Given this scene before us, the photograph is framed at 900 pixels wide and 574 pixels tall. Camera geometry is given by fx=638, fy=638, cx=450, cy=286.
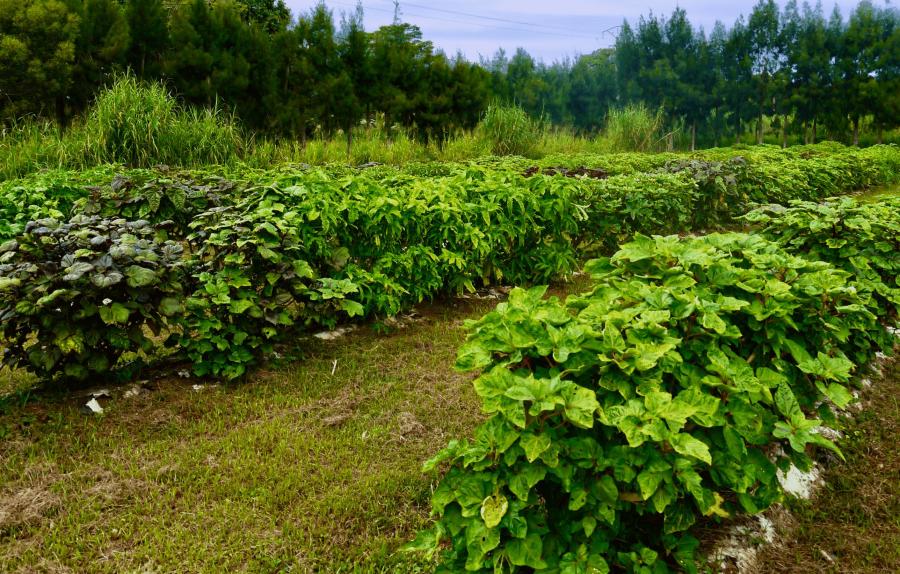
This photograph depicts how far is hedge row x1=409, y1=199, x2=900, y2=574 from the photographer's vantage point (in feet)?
5.71

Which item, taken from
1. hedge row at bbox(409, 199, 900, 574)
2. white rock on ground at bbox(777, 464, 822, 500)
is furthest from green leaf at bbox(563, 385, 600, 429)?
white rock on ground at bbox(777, 464, 822, 500)

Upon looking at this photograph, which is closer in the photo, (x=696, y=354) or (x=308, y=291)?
(x=696, y=354)

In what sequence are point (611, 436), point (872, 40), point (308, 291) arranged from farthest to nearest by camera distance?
1. point (872, 40)
2. point (308, 291)
3. point (611, 436)

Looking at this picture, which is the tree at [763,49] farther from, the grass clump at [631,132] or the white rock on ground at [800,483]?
the white rock on ground at [800,483]

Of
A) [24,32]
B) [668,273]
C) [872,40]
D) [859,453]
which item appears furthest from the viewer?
[872,40]

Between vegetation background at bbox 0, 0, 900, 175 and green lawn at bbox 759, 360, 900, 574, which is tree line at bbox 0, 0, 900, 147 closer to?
vegetation background at bbox 0, 0, 900, 175

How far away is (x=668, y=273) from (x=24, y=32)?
12.2m

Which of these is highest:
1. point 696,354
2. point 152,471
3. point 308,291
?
point 696,354

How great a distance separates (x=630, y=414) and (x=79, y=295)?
2.80 metres

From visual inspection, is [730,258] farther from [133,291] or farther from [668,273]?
[133,291]

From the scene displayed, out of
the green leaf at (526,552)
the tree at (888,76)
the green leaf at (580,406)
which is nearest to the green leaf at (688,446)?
the green leaf at (580,406)

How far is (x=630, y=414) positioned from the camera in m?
1.74

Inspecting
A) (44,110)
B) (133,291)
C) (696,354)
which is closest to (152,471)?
(133,291)

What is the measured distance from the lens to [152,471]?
Answer: 2.79m
